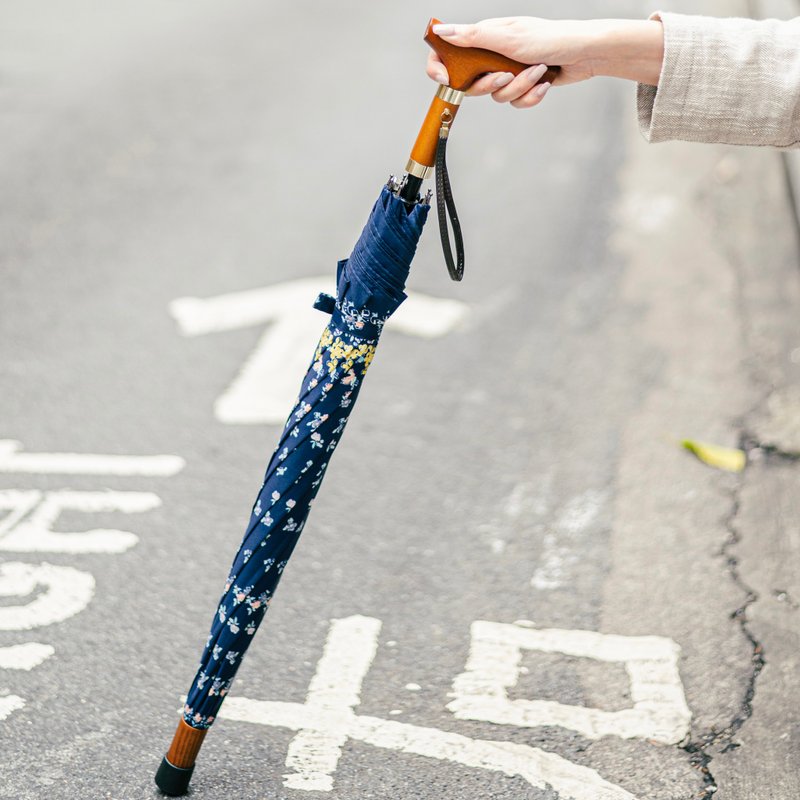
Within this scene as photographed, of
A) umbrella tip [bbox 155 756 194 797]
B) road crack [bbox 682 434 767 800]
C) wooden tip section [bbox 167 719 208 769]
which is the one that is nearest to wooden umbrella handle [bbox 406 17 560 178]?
wooden tip section [bbox 167 719 208 769]

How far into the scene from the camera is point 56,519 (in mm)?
3357

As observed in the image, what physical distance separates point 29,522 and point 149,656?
0.75 meters

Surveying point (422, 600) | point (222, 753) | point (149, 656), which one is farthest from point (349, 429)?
point (222, 753)

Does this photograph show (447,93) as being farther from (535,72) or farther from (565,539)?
(565,539)

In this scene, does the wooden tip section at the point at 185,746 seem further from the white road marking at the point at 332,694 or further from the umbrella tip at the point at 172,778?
the white road marking at the point at 332,694

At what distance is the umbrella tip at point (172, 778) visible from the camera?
2307 millimetres

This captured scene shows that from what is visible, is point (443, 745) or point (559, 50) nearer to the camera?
point (559, 50)

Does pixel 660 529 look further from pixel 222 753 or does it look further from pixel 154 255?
pixel 154 255

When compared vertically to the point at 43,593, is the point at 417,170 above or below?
above

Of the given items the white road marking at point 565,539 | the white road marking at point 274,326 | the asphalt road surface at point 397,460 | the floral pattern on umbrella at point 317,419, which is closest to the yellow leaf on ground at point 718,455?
the asphalt road surface at point 397,460

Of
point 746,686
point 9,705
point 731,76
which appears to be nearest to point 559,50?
point 731,76

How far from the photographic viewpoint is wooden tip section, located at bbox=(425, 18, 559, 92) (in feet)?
6.73

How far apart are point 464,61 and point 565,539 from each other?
1809 mm

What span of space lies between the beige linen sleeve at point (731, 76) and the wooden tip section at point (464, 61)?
326 mm
